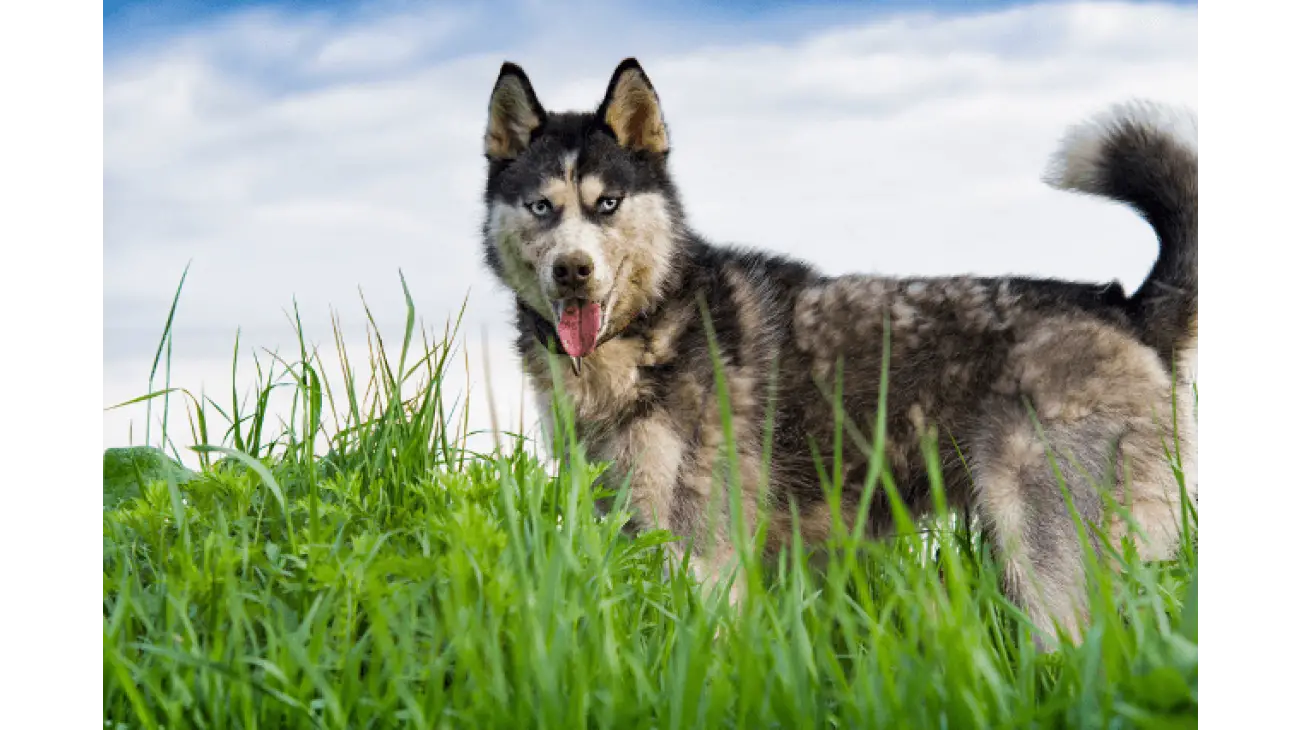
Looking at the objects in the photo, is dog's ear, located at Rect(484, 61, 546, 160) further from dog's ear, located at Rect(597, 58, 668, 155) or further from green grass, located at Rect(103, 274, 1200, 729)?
green grass, located at Rect(103, 274, 1200, 729)

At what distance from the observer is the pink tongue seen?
3645 mm

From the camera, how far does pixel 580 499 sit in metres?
2.91

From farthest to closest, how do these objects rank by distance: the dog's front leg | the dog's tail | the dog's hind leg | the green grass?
the dog's front leg
the dog's hind leg
the dog's tail
the green grass

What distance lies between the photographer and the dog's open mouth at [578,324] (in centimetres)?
A: 364

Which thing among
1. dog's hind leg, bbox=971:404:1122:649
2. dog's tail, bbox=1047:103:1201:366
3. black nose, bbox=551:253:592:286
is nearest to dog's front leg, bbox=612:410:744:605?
black nose, bbox=551:253:592:286

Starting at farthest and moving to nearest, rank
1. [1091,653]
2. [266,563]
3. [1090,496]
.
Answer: [1090,496]
[266,563]
[1091,653]

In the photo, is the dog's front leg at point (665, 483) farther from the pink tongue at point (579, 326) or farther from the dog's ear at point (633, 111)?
the dog's ear at point (633, 111)

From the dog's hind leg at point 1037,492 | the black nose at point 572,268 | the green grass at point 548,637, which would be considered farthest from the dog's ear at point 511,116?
the dog's hind leg at point 1037,492

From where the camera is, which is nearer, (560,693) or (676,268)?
(560,693)

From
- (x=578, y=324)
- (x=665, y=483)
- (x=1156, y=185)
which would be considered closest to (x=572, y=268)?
(x=578, y=324)

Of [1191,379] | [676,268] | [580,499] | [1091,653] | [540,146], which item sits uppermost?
[540,146]

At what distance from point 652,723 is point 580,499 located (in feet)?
3.19
